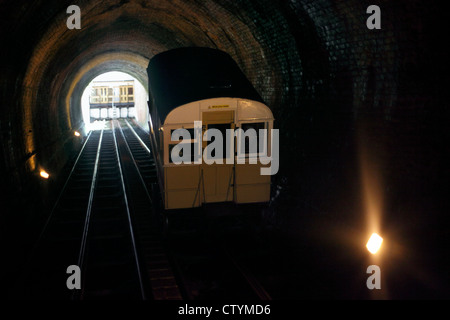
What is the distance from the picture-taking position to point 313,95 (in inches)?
324

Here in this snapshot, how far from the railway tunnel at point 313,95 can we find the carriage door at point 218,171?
1.84 meters

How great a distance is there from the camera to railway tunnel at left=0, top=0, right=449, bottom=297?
5.57 metres

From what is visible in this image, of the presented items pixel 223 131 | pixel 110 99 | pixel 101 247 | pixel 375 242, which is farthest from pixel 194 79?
pixel 110 99

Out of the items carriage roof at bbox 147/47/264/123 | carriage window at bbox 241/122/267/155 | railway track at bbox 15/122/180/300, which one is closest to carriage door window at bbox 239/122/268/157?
carriage window at bbox 241/122/267/155

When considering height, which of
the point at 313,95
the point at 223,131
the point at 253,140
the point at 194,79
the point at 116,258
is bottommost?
the point at 116,258

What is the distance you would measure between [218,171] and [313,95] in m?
2.64

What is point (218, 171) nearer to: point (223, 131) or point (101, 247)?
point (223, 131)

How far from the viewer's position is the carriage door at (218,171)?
7.91 m

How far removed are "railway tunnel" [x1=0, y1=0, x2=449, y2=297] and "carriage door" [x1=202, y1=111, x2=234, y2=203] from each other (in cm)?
184

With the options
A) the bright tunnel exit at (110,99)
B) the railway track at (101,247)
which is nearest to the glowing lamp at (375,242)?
the railway track at (101,247)

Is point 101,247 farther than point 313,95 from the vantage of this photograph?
Yes

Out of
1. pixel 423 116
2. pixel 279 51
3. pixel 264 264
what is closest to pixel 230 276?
pixel 264 264

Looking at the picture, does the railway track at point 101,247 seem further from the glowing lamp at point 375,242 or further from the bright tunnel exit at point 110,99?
the bright tunnel exit at point 110,99
